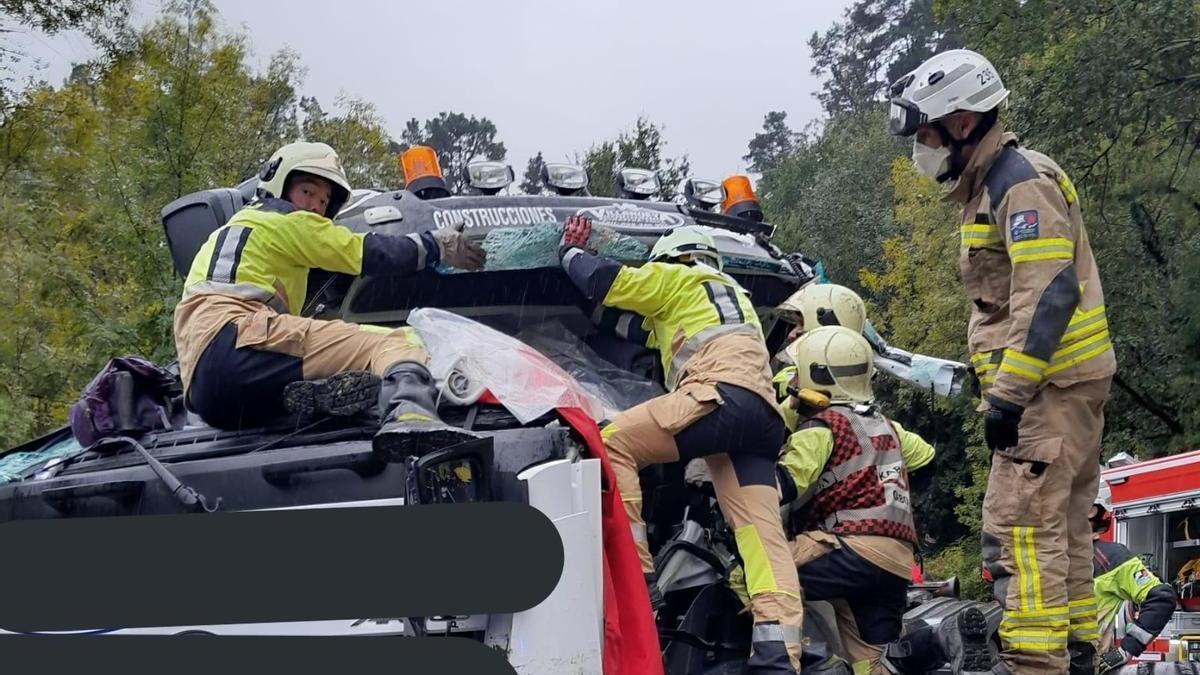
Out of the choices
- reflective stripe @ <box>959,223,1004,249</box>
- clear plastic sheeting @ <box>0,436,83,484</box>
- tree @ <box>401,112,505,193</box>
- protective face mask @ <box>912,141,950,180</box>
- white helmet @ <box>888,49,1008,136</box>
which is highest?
tree @ <box>401,112,505,193</box>

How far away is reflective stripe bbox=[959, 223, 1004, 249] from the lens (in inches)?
190

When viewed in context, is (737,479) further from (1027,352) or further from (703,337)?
(1027,352)

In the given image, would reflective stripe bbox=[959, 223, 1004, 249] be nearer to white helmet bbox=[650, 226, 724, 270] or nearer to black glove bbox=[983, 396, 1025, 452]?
black glove bbox=[983, 396, 1025, 452]

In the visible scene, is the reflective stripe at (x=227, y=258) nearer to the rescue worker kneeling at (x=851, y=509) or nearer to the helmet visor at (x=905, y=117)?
the rescue worker kneeling at (x=851, y=509)

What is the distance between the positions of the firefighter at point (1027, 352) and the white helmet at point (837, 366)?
791mm

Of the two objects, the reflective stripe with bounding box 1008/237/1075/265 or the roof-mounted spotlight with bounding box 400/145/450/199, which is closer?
the reflective stripe with bounding box 1008/237/1075/265

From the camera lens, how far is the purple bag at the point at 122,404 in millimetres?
4684

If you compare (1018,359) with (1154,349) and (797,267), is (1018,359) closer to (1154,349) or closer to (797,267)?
(797,267)

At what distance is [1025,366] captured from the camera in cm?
446

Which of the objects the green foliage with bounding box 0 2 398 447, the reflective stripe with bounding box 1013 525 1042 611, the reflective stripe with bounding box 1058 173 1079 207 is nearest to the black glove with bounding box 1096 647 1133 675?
the reflective stripe with bounding box 1013 525 1042 611

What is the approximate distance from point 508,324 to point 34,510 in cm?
252

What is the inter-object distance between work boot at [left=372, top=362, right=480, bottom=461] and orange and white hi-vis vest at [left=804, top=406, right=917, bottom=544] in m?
2.04

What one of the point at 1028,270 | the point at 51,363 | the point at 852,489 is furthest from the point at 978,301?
the point at 51,363

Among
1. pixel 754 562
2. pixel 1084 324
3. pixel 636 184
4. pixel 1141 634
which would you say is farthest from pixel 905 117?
pixel 1141 634
